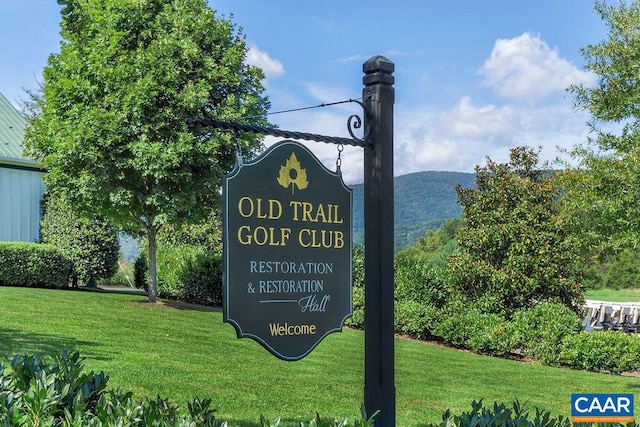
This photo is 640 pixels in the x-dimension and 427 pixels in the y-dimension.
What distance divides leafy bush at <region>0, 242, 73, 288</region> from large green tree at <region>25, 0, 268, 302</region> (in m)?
3.19

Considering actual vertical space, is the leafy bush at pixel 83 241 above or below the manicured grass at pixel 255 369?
above

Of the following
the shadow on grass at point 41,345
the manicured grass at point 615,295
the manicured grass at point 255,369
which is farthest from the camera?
the manicured grass at point 615,295

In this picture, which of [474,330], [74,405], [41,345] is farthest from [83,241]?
[74,405]

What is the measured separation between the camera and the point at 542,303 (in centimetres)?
1424

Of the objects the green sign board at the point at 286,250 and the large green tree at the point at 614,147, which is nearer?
the green sign board at the point at 286,250

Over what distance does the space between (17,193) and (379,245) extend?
19372 mm

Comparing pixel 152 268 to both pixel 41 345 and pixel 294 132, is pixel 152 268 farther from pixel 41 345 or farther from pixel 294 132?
pixel 294 132

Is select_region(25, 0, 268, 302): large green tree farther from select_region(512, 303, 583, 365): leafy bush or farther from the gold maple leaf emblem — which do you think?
the gold maple leaf emblem

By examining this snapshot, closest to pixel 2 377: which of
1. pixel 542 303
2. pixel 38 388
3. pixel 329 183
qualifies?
pixel 38 388

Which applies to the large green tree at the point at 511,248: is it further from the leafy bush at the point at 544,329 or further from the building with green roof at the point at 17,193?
the building with green roof at the point at 17,193

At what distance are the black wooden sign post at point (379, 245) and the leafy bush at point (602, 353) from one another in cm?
963

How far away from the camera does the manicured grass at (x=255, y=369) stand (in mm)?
7562

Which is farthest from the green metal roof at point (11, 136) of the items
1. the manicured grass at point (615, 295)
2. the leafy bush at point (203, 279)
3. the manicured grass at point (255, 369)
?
the manicured grass at point (615, 295)

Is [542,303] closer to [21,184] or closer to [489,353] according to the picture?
[489,353]
